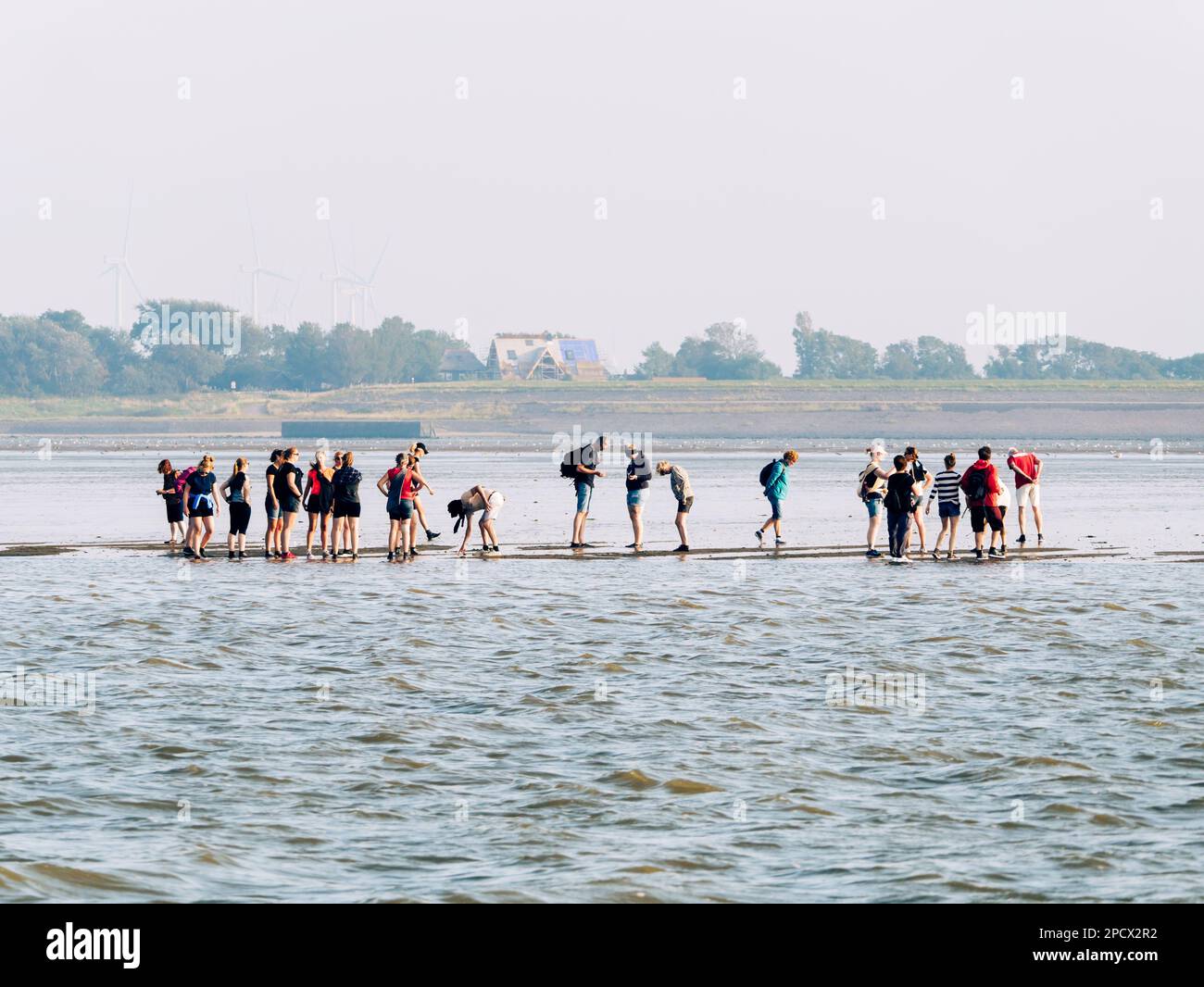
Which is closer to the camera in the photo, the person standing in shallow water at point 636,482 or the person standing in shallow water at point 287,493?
the person standing in shallow water at point 287,493

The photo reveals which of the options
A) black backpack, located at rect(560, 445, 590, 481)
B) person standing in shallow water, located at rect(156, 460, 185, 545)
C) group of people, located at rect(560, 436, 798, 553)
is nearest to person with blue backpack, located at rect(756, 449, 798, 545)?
group of people, located at rect(560, 436, 798, 553)

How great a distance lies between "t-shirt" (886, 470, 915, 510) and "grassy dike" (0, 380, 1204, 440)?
144027 mm

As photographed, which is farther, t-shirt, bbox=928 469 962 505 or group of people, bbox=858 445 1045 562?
t-shirt, bbox=928 469 962 505

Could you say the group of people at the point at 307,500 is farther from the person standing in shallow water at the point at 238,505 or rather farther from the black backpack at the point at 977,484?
the black backpack at the point at 977,484

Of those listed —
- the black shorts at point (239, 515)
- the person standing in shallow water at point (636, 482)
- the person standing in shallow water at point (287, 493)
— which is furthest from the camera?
the person standing in shallow water at point (636, 482)

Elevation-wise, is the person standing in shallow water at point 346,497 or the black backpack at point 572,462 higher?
the black backpack at point 572,462

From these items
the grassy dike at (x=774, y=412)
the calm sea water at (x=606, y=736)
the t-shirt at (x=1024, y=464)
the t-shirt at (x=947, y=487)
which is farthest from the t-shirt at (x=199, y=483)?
the grassy dike at (x=774, y=412)

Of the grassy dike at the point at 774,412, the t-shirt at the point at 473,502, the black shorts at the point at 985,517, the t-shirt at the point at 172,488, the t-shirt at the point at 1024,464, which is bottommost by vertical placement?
the black shorts at the point at 985,517

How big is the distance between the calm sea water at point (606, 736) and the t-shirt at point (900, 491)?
1.61m

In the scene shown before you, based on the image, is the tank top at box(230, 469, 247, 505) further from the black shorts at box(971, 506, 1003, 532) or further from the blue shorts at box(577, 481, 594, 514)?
the black shorts at box(971, 506, 1003, 532)

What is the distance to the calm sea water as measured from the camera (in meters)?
10.7

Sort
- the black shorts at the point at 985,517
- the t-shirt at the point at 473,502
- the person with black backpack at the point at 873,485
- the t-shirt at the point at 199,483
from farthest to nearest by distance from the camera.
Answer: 1. the t-shirt at the point at 473,502
2. the t-shirt at the point at 199,483
3. the black shorts at the point at 985,517
4. the person with black backpack at the point at 873,485

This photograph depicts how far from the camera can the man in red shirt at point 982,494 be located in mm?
30297

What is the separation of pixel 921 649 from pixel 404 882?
34.8ft
